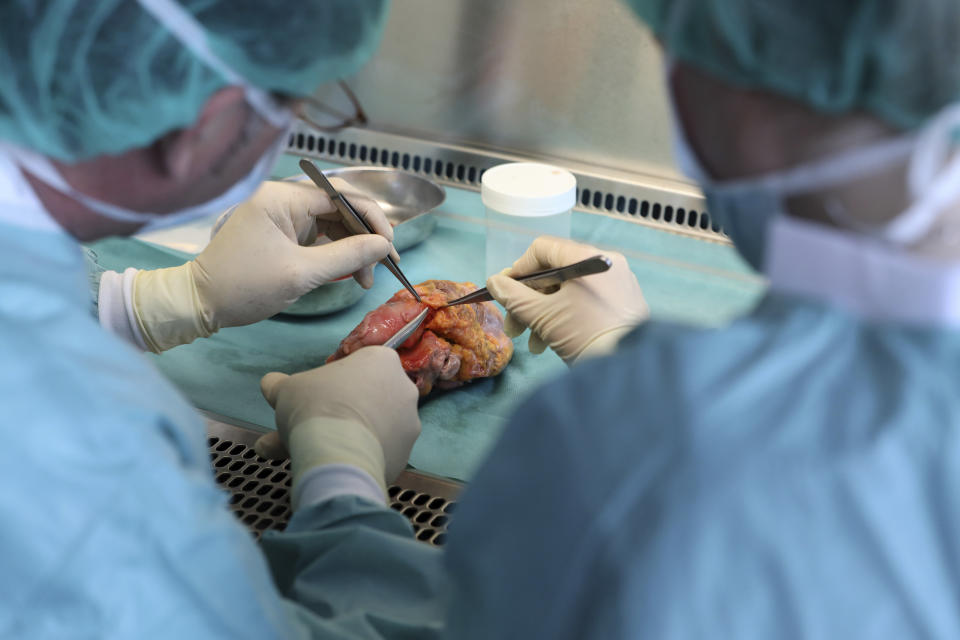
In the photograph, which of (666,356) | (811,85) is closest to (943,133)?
(811,85)

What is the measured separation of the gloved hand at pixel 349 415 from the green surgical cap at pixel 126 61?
25.0 inches

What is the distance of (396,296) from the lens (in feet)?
6.20

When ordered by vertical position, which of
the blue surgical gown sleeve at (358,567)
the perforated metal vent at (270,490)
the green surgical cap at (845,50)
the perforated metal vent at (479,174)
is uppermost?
the green surgical cap at (845,50)

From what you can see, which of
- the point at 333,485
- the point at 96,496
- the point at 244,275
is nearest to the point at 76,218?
the point at 96,496

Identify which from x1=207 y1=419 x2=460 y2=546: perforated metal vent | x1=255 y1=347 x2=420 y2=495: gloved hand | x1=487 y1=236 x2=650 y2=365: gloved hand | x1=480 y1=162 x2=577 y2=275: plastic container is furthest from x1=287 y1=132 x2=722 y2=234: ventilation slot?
x1=207 y1=419 x2=460 y2=546: perforated metal vent

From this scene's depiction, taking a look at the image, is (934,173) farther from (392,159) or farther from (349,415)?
(392,159)

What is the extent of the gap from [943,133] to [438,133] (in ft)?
5.76

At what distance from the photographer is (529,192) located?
1.84 m

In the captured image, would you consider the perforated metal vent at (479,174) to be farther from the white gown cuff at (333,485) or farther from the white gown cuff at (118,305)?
the white gown cuff at (333,485)

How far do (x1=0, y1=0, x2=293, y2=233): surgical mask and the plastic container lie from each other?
0.79 meters

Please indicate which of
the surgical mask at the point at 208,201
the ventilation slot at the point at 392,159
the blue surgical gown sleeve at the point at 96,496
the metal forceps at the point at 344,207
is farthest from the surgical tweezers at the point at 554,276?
the blue surgical gown sleeve at the point at 96,496

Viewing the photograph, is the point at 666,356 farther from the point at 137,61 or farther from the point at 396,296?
the point at 396,296

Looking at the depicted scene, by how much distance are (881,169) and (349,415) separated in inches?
40.4

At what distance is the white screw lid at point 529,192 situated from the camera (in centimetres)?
183
